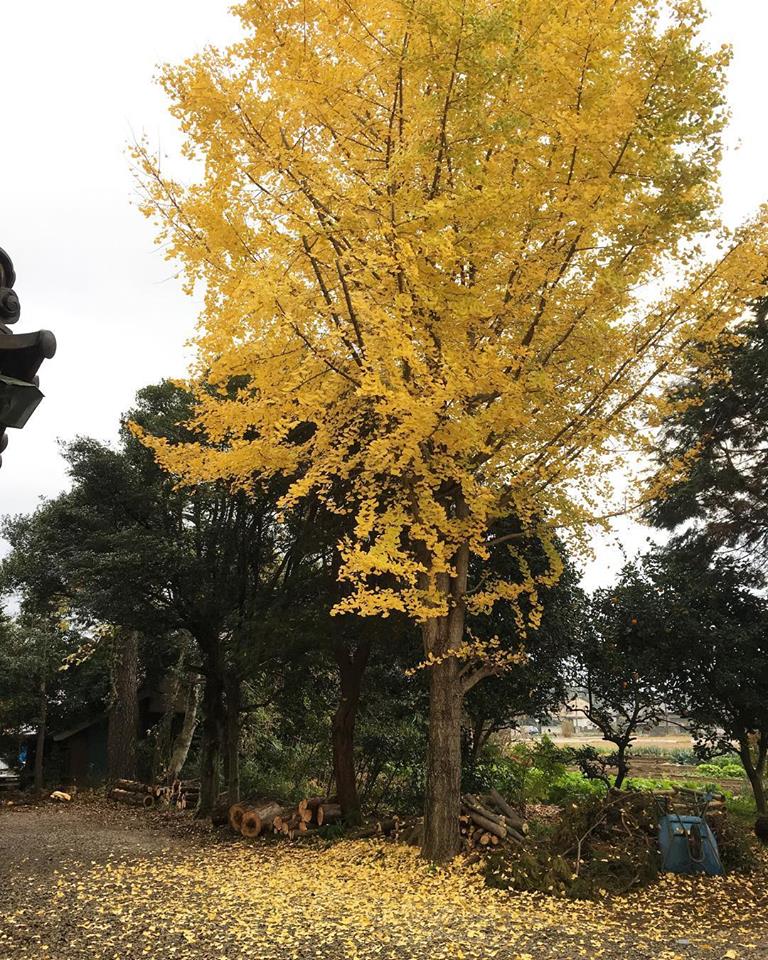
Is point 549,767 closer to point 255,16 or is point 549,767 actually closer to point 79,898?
point 79,898

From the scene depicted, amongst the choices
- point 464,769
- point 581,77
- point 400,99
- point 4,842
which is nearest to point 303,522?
point 464,769

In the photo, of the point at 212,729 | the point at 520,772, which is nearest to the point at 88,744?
the point at 212,729

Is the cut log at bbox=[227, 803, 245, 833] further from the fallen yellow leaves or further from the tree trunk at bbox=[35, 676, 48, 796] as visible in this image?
the tree trunk at bbox=[35, 676, 48, 796]

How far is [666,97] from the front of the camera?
623 cm

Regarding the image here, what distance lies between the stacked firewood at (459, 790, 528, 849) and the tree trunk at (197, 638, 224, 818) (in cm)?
554

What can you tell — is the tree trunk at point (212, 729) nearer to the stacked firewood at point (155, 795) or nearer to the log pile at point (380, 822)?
the stacked firewood at point (155, 795)

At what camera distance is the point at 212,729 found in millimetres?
12820

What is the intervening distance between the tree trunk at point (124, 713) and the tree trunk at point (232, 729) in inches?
198

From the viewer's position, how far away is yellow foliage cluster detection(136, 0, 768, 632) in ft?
19.6

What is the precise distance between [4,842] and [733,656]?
9.61 m

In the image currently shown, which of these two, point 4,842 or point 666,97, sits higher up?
point 666,97

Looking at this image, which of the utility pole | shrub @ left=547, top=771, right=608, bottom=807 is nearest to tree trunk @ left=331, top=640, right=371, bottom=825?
shrub @ left=547, top=771, right=608, bottom=807

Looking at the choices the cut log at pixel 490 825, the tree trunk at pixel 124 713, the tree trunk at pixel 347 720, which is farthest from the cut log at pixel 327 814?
the tree trunk at pixel 124 713

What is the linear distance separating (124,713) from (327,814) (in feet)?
27.4
